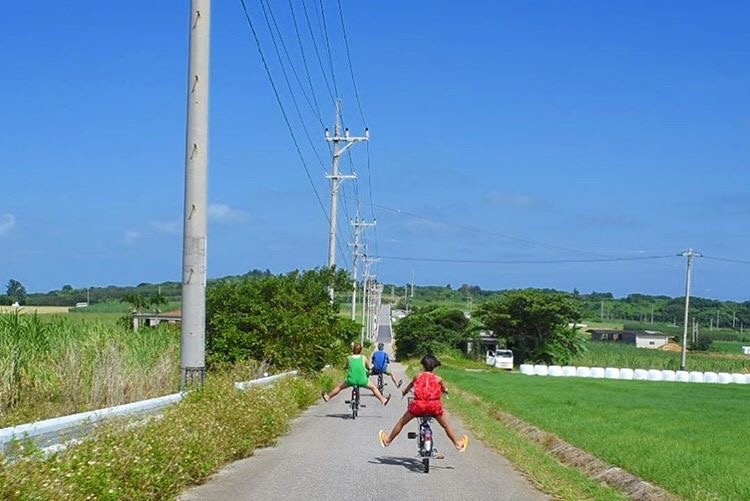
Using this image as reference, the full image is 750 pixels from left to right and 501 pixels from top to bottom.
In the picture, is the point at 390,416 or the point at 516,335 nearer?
the point at 390,416

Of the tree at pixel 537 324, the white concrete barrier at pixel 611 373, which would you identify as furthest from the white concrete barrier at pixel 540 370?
the tree at pixel 537 324

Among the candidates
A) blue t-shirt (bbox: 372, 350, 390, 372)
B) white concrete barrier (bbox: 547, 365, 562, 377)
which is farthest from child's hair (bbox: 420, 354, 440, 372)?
white concrete barrier (bbox: 547, 365, 562, 377)

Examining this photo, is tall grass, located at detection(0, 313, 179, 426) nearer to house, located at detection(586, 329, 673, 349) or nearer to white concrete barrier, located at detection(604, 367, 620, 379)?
white concrete barrier, located at detection(604, 367, 620, 379)

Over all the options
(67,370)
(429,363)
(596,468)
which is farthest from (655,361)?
(67,370)

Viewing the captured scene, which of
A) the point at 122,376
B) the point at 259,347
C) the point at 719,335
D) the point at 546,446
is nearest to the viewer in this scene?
the point at 122,376

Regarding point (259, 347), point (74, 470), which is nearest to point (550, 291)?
point (259, 347)

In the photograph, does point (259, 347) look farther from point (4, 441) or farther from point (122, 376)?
point (4, 441)

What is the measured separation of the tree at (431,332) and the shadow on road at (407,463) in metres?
83.4

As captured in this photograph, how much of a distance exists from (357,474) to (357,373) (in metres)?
8.85

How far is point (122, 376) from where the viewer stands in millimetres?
14945

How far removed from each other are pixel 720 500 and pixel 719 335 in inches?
6684

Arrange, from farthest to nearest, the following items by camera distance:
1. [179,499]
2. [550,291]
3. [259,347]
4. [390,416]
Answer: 1. [550,291]
2. [259,347]
3. [390,416]
4. [179,499]

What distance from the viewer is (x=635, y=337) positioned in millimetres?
147625

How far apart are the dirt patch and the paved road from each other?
4.33ft
